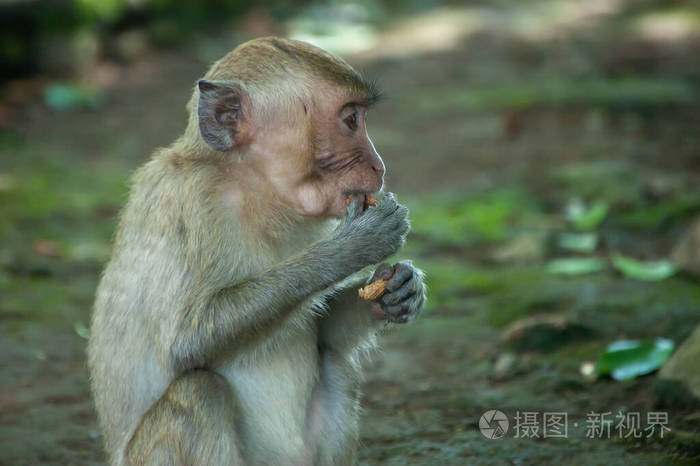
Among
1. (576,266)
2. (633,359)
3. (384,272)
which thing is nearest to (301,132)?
(384,272)

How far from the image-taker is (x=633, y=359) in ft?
18.4

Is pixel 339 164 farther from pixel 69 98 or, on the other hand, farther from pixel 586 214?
pixel 69 98

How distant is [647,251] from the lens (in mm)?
7672

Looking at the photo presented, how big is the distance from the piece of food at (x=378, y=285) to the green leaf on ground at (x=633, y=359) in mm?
1773

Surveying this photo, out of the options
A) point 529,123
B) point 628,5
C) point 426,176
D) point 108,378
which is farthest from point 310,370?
point 628,5

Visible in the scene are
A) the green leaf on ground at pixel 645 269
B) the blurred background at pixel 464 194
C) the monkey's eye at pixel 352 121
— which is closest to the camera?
the monkey's eye at pixel 352 121

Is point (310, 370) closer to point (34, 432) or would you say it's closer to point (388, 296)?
point (388, 296)

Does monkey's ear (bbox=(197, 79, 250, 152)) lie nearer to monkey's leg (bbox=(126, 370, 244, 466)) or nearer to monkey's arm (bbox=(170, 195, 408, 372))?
monkey's arm (bbox=(170, 195, 408, 372))

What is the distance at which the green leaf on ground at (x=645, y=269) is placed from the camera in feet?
22.8

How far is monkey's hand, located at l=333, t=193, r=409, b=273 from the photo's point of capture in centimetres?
424

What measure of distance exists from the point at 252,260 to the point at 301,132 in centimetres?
60

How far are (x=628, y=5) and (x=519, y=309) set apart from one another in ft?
34.2

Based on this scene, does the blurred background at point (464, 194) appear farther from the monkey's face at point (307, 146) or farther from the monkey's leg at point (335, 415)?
the monkey's face at point (307, 146)

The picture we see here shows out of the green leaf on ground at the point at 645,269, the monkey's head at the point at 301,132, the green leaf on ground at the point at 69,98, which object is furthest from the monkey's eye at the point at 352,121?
the green leaf on ground at the point at 69,98
